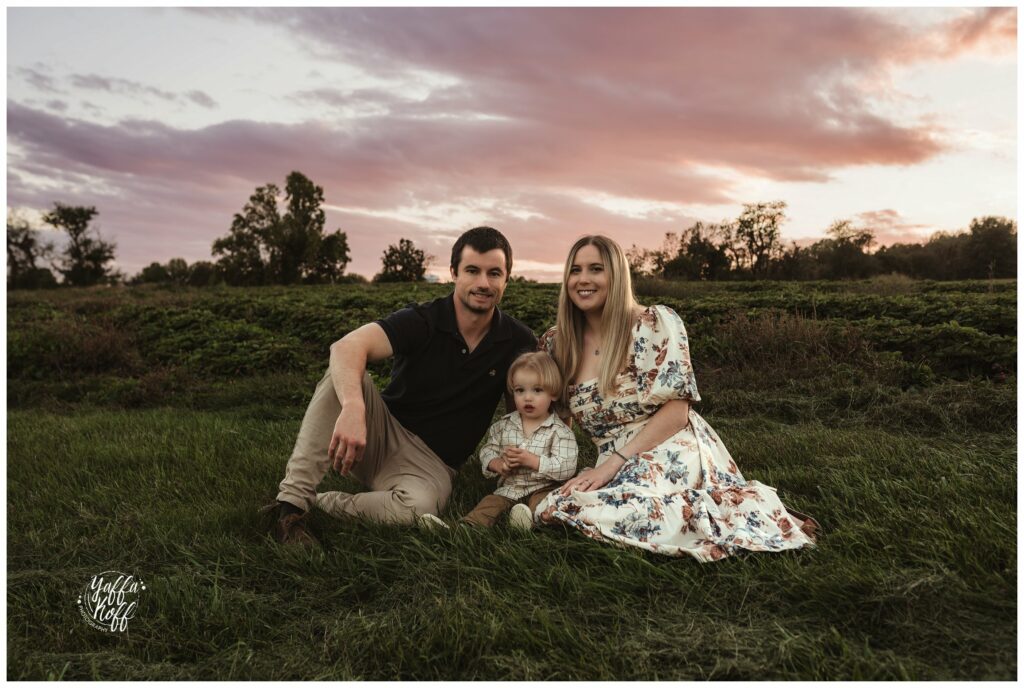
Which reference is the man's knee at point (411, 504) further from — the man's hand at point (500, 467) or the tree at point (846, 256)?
the tree at point (846, 256)

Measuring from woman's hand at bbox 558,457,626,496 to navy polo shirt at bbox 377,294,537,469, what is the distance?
0.91 meters

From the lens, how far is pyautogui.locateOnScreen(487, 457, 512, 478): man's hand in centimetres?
370

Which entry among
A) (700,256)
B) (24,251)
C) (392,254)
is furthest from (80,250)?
(700,256)

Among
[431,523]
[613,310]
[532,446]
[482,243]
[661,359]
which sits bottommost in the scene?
[431,523]

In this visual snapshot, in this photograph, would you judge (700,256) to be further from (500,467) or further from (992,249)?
(500,467)

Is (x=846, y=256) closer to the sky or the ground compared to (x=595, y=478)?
closer to the sky

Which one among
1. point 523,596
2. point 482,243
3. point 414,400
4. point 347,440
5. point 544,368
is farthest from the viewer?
point 414,400

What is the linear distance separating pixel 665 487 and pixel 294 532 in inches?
73.8

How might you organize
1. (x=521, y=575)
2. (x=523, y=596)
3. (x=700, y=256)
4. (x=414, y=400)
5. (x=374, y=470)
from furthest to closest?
(x=700, y=256), (x=414, y=400), (x=374, y=470), (x=521, y=575), (x=523, y=596)

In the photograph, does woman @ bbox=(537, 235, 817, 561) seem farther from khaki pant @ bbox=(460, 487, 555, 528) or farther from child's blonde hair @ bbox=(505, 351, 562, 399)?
khaki pant @ bbox=(460, 487, 555, 528)

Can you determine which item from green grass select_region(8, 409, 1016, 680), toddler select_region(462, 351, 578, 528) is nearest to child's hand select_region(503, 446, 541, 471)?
toddler select_region(462, 351, 578, 528)

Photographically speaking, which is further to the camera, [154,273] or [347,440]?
[154,273]

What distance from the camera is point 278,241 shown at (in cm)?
3800

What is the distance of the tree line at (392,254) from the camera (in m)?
24.7
